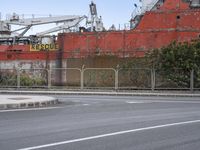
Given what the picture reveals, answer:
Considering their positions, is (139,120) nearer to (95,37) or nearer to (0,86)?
(0,86)

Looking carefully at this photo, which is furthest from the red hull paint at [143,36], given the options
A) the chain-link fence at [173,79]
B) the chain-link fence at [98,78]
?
the chain-link fence at [173,79]

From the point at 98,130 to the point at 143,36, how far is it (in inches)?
1498

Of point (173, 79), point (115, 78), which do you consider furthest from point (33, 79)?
point (173, 79)

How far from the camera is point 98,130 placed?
39.6 ft

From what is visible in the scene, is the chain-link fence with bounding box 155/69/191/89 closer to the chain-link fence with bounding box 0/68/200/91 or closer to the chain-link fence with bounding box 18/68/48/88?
the chain-link fence with bounding box 0/68/200/91

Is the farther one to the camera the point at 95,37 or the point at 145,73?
the point at 95,37

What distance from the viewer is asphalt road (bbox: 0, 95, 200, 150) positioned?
980 cm

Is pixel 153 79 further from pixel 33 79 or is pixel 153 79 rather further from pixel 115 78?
pixel 33 79

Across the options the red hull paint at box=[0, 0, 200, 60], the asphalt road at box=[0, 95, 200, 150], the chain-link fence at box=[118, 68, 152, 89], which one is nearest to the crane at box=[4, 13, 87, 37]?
the red hull paint at box=[0, 0, 200, 60]

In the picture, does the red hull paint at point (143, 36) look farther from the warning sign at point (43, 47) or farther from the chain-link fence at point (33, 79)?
the chain-link fence at point (33, 79)

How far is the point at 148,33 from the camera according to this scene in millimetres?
49406

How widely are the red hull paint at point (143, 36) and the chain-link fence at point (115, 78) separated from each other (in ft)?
37.4

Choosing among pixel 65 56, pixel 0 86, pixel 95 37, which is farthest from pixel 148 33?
Result: pixel 0 86

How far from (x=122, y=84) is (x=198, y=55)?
18.9 ft
